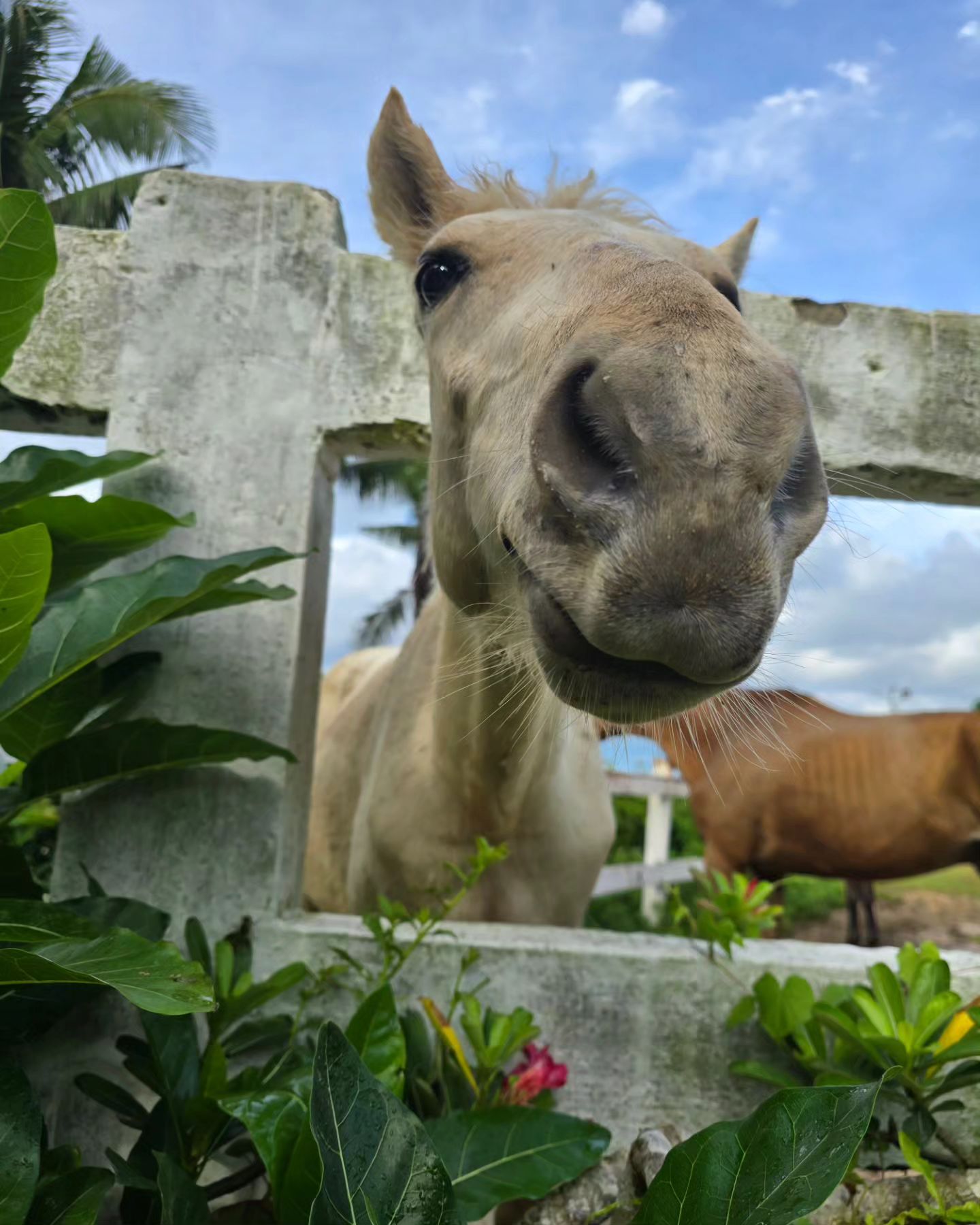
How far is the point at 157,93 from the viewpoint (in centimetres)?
1355

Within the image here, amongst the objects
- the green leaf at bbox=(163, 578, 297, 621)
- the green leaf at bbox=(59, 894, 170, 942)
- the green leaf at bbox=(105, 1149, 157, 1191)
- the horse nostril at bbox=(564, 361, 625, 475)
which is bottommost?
the green leaf at bbox=(105, 1149, 157, 1191)

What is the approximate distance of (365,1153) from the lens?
3.08 feet

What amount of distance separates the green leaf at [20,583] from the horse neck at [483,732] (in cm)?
97

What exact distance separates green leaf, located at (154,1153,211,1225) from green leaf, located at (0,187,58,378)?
3.87ft

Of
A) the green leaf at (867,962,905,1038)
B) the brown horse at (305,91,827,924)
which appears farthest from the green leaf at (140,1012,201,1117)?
the green leaf at (867,962,905,1038)

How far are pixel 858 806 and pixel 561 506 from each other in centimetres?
511

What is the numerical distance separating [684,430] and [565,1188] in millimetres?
1174

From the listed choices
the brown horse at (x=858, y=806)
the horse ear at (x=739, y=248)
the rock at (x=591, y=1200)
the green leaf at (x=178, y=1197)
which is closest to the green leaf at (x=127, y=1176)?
the green leaf at (x=178, y=1197)

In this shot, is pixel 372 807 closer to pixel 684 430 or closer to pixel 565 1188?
pixel 565 1188

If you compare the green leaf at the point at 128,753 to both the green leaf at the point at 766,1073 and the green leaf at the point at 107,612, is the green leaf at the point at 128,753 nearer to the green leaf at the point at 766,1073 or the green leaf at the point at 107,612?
the green leaf at the point at 107,612

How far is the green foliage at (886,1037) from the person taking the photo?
4.67ft

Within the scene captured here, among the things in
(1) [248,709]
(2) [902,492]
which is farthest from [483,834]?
(2) [902,492]

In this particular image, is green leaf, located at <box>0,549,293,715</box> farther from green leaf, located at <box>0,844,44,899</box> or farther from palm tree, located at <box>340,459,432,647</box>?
palm tree, located at <box>340,459,432,647</box>

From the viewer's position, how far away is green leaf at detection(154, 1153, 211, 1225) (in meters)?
1.03
